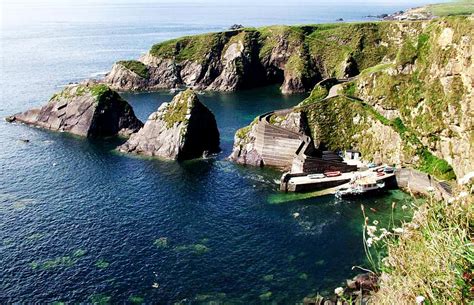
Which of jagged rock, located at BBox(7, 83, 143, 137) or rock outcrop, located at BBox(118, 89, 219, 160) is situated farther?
jagged rock, located at BBox(7, 83, 143, 137)

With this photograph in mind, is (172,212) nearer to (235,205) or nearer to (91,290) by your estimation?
(235,205)

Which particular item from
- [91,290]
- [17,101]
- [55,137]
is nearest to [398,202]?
[91,290]

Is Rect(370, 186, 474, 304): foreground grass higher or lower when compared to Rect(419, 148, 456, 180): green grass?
higher

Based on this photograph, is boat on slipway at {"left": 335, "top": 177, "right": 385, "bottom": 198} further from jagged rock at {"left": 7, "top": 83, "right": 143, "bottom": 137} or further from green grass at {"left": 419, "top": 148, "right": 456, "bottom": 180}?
jagged rock at {"left": 7, "top": 83, "right": 143, "bottom": 137}

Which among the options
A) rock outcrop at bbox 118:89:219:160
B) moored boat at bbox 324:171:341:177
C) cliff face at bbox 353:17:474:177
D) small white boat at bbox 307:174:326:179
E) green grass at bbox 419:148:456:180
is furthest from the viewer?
rock outcrop at bbox 118:89:219:160

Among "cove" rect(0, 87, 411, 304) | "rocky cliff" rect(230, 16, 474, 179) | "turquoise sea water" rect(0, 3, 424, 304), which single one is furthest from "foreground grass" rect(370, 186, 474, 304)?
"rocky cliff" rect(230, 16, 474, 179)

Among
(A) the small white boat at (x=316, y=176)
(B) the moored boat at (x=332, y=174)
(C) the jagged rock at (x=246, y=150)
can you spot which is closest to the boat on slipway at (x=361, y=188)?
(A) the small white boat at (x=316, y=176)
